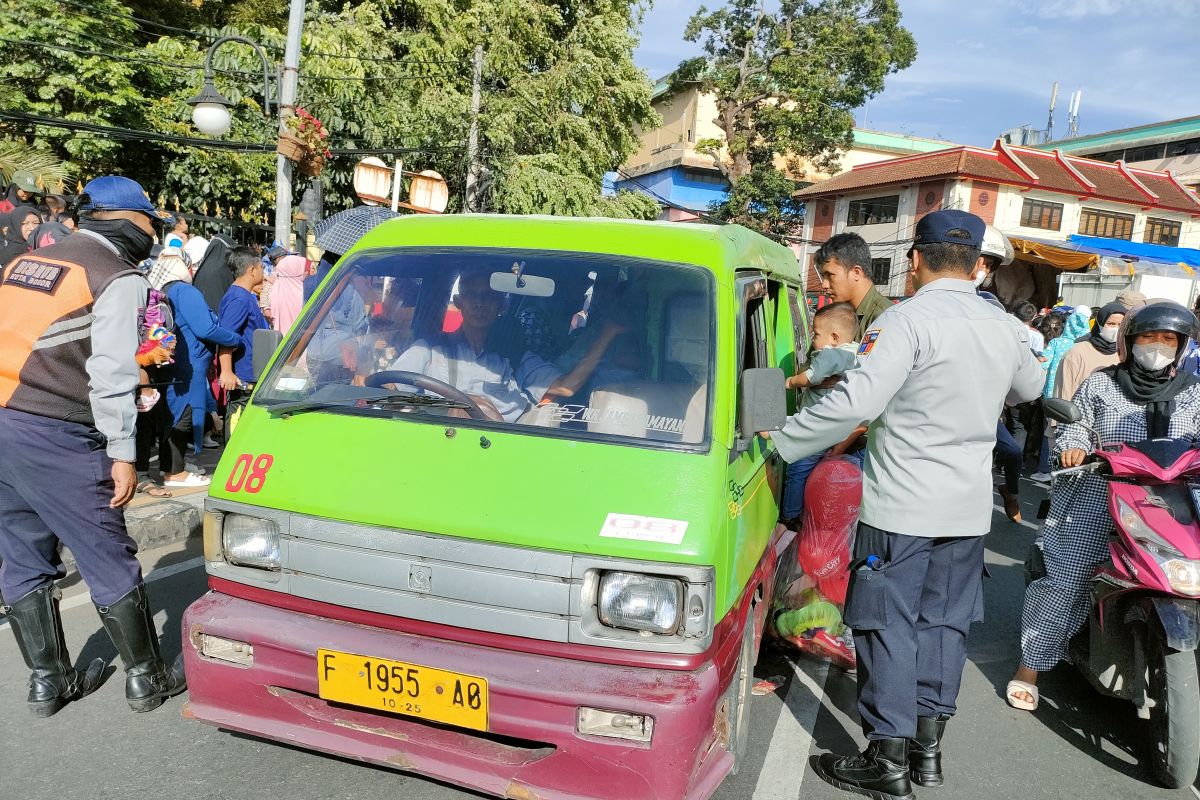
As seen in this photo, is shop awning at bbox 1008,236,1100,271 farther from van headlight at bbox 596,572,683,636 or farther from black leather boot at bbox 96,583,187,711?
black leather boot at bbox 96,583,187,711

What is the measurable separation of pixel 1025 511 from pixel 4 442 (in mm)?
8149

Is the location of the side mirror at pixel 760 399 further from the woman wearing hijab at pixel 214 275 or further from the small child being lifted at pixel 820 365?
the woman wearing hijab at pixel 214 275

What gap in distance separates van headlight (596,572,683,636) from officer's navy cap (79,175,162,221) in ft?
7.79

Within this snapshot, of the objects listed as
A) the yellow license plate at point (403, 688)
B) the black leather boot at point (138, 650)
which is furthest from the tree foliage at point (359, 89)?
the yellow license plate at point (403, 688)

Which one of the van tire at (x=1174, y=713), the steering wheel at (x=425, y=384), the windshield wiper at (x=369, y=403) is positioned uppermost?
the steering wheel at (x=425, y=384)

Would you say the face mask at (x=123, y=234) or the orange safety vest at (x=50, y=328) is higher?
the face mask at (x=123, y=234)

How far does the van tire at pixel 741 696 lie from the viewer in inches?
116

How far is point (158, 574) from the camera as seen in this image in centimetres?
508

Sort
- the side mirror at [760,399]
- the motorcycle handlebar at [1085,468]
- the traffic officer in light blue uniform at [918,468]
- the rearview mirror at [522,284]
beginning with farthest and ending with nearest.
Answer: the motorcycle handlebar at [1085,468] → the rearview mirror at [522,284] → the traffic officer in light blue uniform at [918,468] → the side mirror at [760,399]

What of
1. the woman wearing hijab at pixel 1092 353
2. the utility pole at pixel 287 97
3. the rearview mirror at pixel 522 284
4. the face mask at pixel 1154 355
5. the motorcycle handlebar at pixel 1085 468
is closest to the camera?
the rearview mirror at pixel 522 284

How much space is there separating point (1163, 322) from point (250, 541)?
12.5ft

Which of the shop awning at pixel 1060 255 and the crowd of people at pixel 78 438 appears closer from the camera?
the crowd of people at pixel 78 438

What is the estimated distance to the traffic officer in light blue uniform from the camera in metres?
3.04

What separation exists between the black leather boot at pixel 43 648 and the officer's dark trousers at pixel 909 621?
310cm
